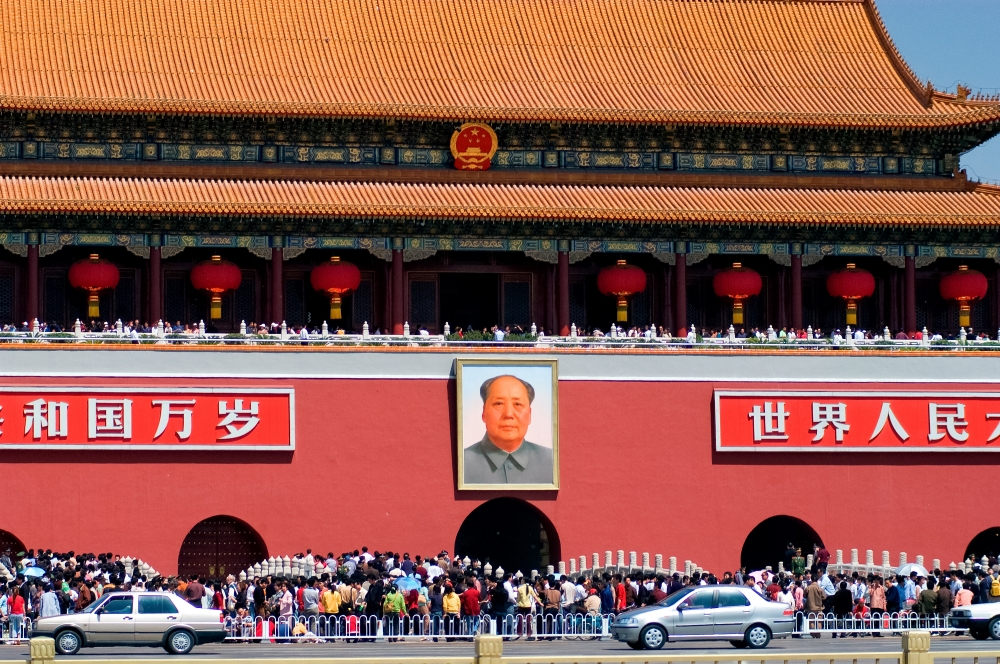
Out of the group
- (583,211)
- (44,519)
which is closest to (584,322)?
(583,211)

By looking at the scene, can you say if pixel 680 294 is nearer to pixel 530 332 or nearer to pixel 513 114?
pixel 530 332

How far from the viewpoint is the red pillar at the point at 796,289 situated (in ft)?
142

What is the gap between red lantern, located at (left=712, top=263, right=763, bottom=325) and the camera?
4375 cm

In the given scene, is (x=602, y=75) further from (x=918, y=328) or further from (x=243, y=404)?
(x=243, y=404)

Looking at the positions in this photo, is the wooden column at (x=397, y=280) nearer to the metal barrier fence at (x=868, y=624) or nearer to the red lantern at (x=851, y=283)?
the red lantern at (x=851, y=283)

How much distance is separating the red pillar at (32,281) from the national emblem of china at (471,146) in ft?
29.1

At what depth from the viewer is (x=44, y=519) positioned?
3728 cm

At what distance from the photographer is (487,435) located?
3916cm

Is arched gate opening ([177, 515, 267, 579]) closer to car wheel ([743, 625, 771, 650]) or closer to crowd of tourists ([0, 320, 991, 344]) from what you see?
crowd of tourists ([0, 320, 991, 344])

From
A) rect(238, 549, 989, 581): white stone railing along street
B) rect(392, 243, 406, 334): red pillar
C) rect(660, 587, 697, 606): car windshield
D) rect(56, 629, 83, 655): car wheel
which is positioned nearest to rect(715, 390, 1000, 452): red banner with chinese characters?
rect(238, 549, 989, 581): white stone railing along street

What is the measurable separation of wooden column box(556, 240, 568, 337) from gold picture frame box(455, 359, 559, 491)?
2999 mm

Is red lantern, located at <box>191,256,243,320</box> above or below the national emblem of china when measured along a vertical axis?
below

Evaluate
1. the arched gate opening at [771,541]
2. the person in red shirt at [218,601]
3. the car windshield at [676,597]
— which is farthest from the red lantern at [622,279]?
the car windshield at [676,597]

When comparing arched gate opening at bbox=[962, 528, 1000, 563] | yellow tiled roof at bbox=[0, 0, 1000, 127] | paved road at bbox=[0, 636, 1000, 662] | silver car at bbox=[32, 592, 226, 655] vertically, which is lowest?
paved road at bbox=[0, 636, 1000, 662]
